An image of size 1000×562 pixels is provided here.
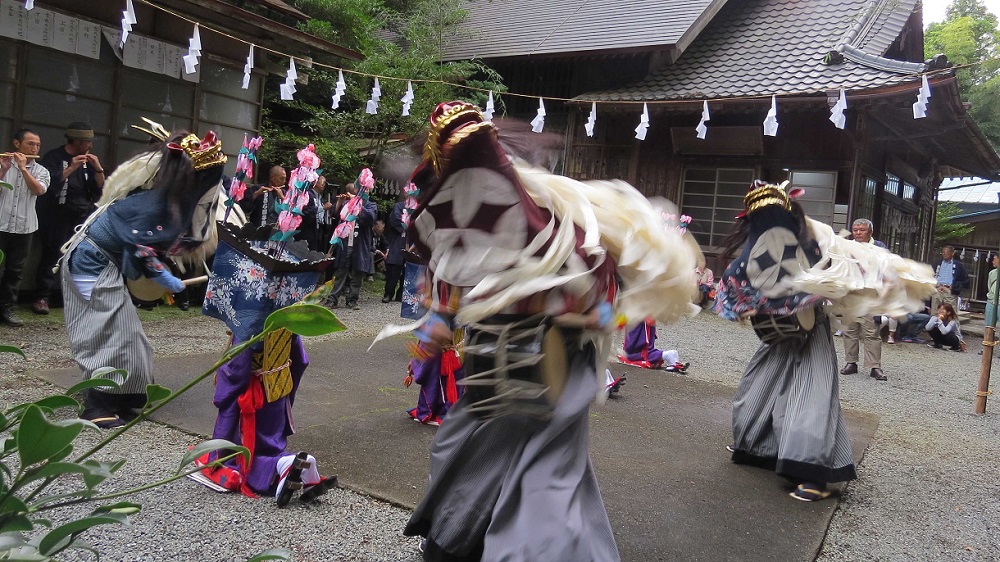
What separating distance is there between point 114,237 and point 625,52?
10.0 metres

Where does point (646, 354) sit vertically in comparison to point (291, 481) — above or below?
above

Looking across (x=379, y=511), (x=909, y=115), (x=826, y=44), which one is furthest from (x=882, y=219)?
(x=379, y=511)

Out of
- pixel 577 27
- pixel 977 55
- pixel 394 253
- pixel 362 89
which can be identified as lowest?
pixel 394 253

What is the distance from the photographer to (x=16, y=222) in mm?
6504

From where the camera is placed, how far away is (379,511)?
10.6 feet

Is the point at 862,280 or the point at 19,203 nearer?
the point at 862,280

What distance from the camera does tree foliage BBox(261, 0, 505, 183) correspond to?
1098 cm

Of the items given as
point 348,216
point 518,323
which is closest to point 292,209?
point 348,216

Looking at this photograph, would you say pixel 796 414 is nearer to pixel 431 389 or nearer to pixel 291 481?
pixel 431 389

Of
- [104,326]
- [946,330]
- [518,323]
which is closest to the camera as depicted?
[518,323]

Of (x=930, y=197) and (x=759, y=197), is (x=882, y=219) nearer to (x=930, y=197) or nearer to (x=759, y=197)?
(x=930, y=197)

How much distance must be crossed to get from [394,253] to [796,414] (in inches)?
274

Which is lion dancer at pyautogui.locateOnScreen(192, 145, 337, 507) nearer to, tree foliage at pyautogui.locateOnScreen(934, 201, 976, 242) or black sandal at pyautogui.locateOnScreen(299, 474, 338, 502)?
black sandal at pyautogui.locateOnScreen(299, 474, 338, 502)

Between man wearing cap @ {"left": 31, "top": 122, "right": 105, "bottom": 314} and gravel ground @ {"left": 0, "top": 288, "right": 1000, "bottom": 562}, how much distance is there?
409 mm
